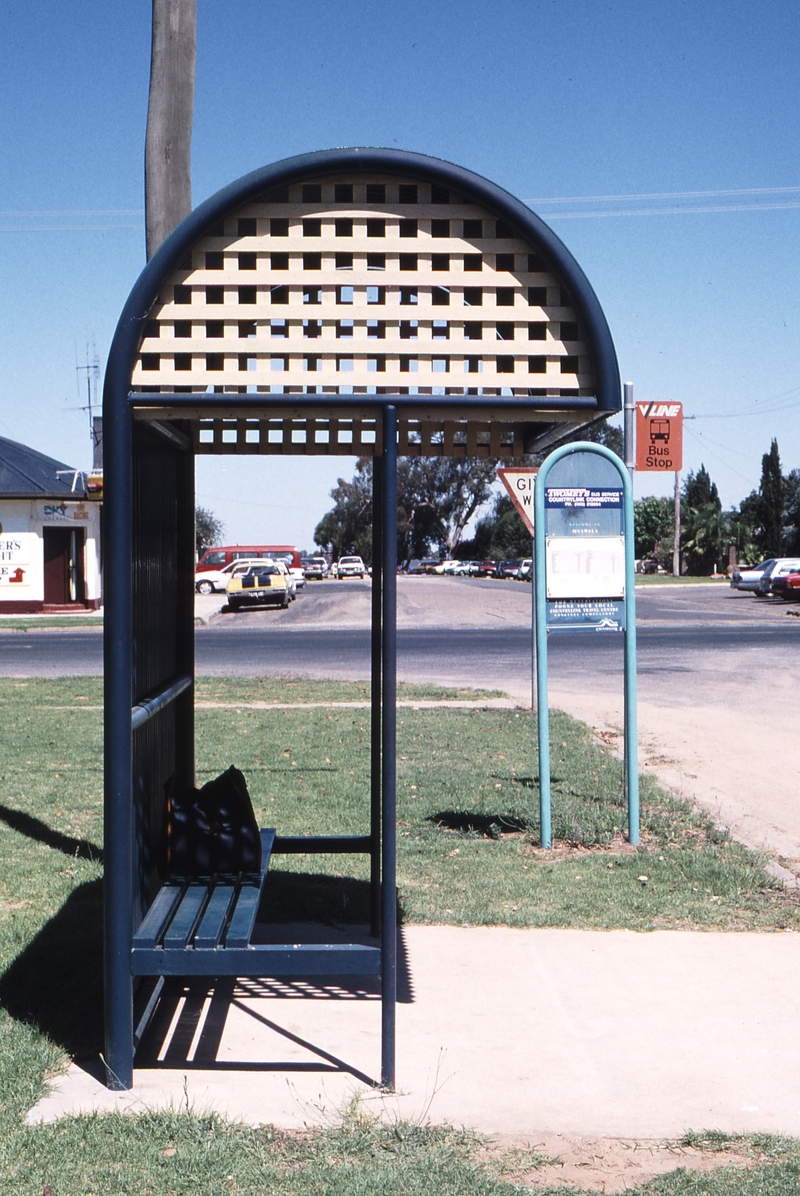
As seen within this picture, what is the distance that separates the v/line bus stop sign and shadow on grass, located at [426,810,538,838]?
2.74 m

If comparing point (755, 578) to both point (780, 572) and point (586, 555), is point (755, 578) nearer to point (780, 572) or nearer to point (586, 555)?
point (780, 572)

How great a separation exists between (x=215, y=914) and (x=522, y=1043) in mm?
1210

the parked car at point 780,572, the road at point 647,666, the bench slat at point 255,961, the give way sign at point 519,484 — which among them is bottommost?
the road at point 647,666

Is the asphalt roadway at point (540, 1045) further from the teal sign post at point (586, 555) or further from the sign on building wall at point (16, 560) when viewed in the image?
the sign on building wall at point (16, 560)

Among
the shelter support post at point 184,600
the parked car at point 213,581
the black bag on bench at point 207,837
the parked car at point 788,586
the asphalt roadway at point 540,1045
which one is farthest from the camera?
the parked car at point 213,581

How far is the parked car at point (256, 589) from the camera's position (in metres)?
38.5

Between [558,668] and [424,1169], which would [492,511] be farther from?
[424,1169]

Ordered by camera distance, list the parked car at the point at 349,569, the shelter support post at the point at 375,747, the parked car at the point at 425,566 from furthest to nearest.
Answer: the parked car at the point at 425,566, the parked car at the point at 349,569, the shelter support post at the point at 375,747

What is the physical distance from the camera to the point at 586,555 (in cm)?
727

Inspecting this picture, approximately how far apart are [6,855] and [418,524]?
110 meters

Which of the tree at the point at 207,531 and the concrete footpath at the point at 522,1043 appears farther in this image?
the tree at the point at 207,531

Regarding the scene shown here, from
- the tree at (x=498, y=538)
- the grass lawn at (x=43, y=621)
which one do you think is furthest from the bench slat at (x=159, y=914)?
the tree at (x=498, y=538)

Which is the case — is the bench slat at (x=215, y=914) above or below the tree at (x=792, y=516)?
below

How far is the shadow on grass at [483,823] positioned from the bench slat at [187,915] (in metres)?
2.98
